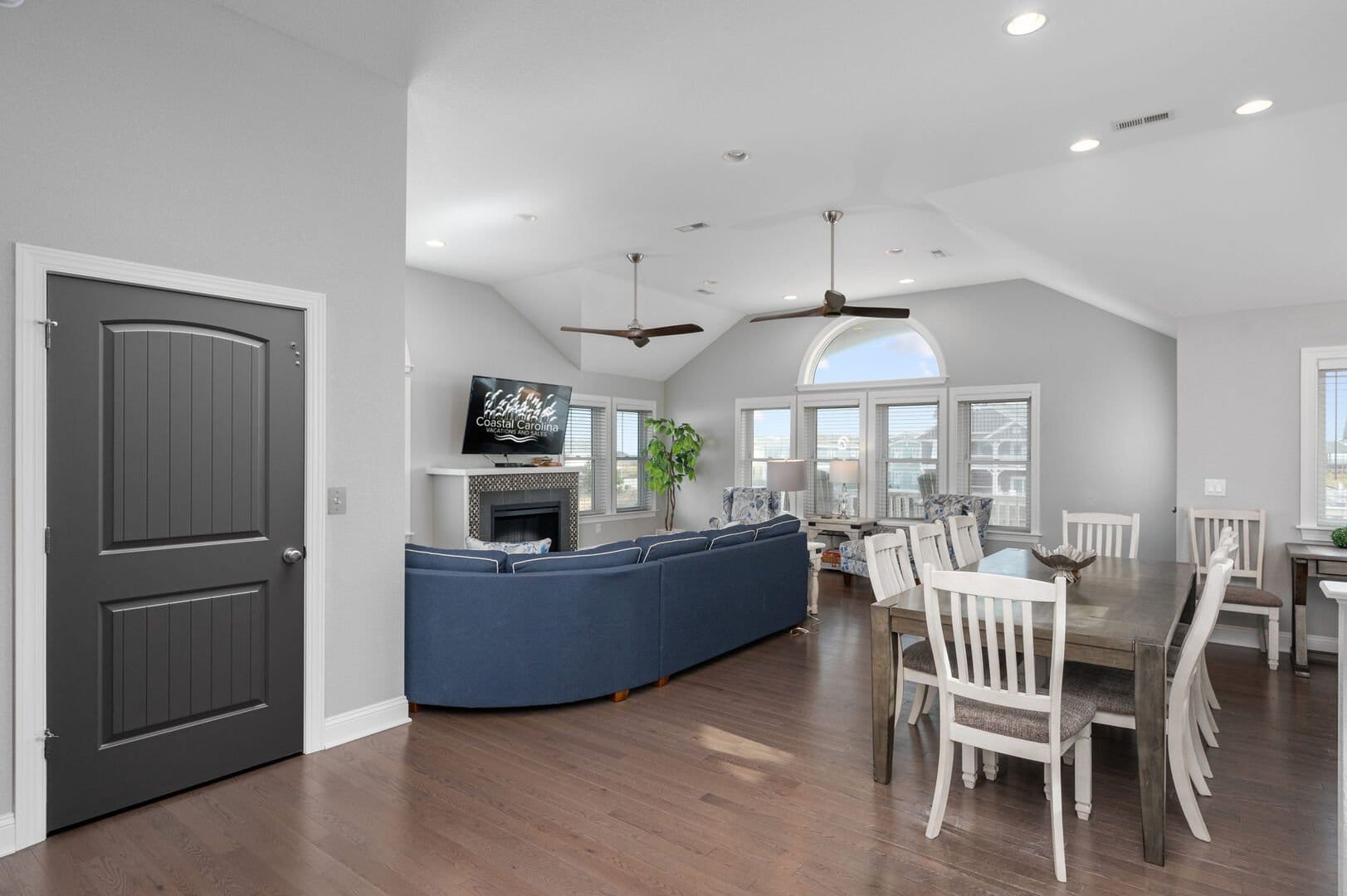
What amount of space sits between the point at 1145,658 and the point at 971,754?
88 centimetres

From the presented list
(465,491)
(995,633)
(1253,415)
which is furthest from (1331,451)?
(465,491)

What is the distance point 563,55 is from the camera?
343 centimetres

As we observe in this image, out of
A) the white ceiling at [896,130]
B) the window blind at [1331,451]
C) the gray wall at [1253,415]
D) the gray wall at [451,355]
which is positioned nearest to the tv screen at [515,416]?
the gray wall at [451,355]

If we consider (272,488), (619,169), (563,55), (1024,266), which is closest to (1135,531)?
(1024,266)

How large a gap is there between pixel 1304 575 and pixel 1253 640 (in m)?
0.78

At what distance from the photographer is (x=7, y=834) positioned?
2582 millimetres

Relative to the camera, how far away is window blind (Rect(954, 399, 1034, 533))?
25.3 feet

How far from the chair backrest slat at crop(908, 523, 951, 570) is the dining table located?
155 millimetres

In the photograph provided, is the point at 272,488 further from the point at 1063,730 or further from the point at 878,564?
the point at 1063,730

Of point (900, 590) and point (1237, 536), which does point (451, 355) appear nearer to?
point (900, 590)

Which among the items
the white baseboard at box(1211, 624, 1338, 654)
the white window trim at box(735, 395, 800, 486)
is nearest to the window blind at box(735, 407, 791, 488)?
the white window trim at box(735, 395, 800, 486)

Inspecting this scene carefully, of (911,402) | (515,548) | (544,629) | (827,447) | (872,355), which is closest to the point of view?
(544,629)

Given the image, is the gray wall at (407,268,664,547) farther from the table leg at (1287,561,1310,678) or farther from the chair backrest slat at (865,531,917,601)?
the table leg at (1287,561,1310,678)

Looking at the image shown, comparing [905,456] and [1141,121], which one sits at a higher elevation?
[1141,121]
